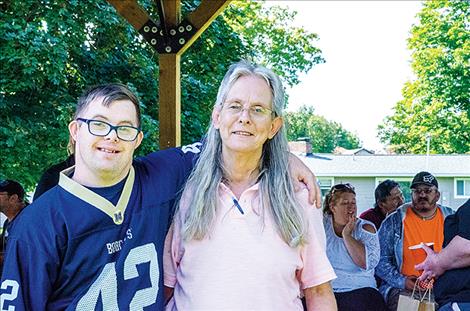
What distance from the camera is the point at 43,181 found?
277 centimetres

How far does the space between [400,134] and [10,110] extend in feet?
56.1

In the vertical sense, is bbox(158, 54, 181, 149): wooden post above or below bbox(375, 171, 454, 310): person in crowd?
above

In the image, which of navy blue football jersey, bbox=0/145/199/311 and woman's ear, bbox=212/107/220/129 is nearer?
navy blue football jersey, bbox=0/145/199/311

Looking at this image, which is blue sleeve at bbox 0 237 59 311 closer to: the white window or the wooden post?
the wooden post

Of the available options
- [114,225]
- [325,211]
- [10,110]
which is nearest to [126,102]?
[114,225]

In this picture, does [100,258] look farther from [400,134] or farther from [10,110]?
[400,134]

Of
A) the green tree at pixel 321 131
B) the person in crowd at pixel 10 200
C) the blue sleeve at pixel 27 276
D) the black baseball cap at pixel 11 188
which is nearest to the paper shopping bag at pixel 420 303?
the blue sleeve at pixel 27 276

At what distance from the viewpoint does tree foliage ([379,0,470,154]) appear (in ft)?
61.5

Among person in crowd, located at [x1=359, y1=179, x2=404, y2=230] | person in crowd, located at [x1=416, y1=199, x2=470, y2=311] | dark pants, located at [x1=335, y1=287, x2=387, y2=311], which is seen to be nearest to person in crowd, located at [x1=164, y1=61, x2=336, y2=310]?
person in crowd, located at [x1=416, y1=199, x2=470, y2=311]

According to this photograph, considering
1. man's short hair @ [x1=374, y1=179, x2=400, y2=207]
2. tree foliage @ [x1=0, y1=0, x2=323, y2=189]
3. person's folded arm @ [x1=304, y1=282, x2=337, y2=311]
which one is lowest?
person's folded arm @ [x1=304, y1=282, x2=337, y2=311]

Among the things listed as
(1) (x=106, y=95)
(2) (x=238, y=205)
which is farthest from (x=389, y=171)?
(1) (x=106, y=95)

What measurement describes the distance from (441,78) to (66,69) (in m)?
14.2

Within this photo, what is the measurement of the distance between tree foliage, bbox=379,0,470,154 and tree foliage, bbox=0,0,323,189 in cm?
1100

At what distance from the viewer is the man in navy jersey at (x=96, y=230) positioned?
153 centimetres
